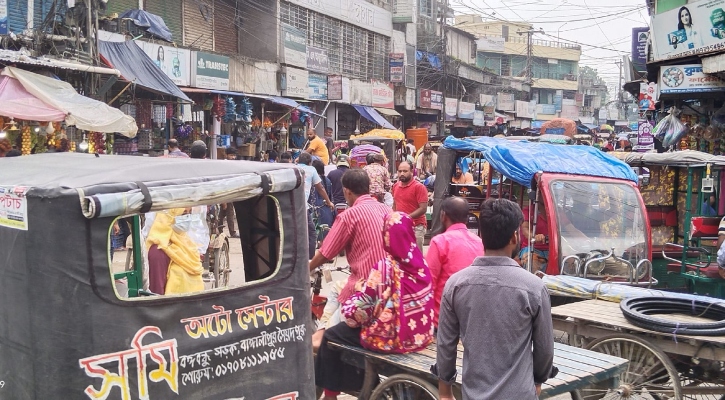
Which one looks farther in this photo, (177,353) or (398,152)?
(398,152)

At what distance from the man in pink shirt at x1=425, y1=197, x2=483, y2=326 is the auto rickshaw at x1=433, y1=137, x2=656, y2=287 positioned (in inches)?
110

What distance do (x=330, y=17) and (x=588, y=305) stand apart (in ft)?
75.1

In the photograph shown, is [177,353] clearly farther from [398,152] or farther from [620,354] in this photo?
[398,152]

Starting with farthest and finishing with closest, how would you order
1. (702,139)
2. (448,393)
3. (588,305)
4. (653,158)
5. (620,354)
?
(702,139), (653,158), (588,305), (620,354), (448,393)

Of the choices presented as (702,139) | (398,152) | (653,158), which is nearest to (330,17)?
(398,152)

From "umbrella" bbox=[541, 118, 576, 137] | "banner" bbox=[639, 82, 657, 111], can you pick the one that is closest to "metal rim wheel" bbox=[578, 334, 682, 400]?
"banner" bbox=[639, 82, 657, 111]

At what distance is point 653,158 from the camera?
8273mm

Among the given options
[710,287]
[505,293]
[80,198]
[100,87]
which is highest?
[100,87]

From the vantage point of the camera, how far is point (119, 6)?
16656 mm

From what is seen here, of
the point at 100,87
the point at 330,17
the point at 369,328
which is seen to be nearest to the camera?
the point at 369,328

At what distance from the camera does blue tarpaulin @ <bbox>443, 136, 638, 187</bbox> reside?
754 centimetres

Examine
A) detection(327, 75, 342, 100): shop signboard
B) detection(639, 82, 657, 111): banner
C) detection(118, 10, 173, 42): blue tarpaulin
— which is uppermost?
detection(118, 10, 173, 42): blue tarpaulin

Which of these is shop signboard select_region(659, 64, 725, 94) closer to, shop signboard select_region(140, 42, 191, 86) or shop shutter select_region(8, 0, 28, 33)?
shop signboard select_region(140, 42, 191, 86)

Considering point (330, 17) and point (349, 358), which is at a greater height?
point (330, 17)
